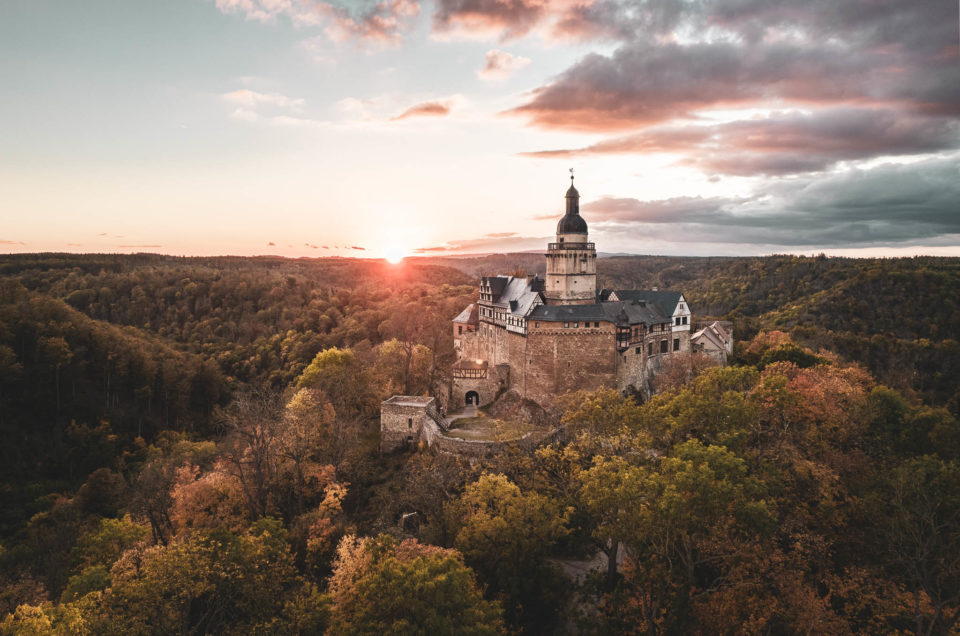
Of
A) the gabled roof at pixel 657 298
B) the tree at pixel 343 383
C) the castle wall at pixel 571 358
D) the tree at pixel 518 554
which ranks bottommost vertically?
the tree at pixel 518 554

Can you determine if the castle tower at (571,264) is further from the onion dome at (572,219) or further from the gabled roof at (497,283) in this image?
the gabled roof at (497,283)

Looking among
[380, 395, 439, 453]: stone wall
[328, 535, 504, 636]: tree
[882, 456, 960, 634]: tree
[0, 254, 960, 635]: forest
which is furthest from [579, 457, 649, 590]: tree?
[380, 395, 439, 453]: stone wall

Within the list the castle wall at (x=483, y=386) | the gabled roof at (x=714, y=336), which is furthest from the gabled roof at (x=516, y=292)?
the gabled roof at (x=714, y=336)

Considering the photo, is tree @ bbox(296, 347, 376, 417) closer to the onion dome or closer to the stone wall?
the stone wall

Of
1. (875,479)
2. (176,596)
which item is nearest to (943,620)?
(875,479)

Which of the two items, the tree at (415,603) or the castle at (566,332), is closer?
the tree at (415,603)
